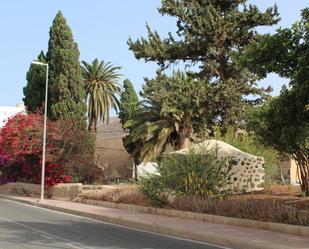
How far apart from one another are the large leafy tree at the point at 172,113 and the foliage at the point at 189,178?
1164 centimetres

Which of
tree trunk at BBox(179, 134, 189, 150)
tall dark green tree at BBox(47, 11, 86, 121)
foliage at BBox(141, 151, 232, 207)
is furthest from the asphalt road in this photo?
tall dark green tree at BBox(47, 11, 86, 121)

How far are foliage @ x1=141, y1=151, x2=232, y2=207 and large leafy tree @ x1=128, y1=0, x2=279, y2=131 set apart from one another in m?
12.4

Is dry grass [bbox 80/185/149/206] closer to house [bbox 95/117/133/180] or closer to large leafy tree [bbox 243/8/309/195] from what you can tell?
large leafy tree [bbox 243/8/309/195]

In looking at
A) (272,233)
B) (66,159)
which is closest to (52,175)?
(66,159)

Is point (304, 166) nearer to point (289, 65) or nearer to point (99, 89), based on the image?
point (289, 65)

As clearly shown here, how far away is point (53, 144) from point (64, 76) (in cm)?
570

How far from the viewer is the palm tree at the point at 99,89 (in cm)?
5012

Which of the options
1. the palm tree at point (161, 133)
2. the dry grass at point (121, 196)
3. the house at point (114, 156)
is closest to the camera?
the dry grass at point (121, 196)

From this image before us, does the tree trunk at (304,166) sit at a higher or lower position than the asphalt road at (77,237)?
higher

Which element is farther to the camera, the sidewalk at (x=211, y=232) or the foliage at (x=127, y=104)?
the foliage at (x=127, y=104)

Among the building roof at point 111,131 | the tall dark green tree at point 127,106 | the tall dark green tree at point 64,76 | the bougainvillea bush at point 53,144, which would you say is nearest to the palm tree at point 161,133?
the bougainvillea bush at point 53,144

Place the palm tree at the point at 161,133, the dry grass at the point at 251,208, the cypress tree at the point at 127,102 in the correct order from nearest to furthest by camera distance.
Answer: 1. the dry grass at the point at 251,208
2. the palm tree at the point at 161,133
3. the cypress tree at the point at 127,102

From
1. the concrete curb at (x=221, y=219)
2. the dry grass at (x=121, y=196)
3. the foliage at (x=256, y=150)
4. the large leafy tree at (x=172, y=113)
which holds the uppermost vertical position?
the large leafy tree at (x=172, y=113)

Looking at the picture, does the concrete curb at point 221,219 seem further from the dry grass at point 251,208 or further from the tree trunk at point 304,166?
the tree trunk at point 304,166
